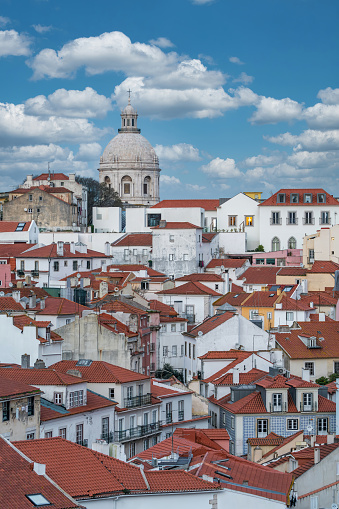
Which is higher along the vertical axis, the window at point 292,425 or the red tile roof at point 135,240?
the red tile roof at point 135,240

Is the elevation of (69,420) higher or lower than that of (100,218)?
lower

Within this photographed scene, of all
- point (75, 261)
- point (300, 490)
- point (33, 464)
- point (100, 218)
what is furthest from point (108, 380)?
point (100, 218)

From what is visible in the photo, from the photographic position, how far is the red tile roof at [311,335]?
52531mm

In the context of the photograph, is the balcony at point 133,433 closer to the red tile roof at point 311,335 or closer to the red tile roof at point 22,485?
the red tile roof at point 311,335

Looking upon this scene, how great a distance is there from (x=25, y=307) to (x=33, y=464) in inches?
1409

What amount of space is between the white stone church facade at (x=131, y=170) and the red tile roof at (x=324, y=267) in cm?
5774

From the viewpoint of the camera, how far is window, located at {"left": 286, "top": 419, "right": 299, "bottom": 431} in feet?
139

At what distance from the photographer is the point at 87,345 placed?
157ft

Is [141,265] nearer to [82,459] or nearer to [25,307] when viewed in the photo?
[25,307]

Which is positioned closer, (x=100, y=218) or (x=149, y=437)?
(x=149, y=437)

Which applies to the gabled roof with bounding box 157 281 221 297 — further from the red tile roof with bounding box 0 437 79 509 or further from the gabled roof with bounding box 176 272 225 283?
the red tile roof with bounding box 0 437 79 509

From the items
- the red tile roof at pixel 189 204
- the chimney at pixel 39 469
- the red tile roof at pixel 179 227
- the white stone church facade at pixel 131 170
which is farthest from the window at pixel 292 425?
the white stone church facade at pixel 131 170

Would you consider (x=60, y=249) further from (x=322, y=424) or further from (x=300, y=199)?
(x=322, y=424)


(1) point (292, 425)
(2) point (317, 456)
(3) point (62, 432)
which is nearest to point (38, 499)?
(2) point (317, 456)
